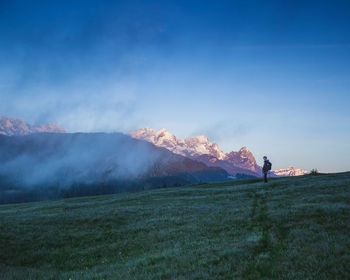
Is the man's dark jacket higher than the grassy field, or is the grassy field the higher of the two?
the man's dark jacket

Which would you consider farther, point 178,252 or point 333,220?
point 333,220

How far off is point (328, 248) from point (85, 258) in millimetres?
15610

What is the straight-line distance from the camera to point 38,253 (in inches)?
818

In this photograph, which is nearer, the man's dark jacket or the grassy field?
the grassy field

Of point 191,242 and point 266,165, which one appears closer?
point 191,242

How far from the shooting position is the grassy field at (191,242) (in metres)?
12.5

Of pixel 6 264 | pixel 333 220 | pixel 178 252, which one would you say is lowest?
pixel 6 264

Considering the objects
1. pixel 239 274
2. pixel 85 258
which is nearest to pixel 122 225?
pixel 85 258

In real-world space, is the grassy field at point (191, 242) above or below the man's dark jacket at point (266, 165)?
below

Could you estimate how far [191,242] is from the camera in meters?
18.4

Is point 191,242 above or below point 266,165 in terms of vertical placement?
below

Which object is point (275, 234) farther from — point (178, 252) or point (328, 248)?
point (178, 252)

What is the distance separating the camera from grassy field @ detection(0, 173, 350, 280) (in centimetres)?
1254

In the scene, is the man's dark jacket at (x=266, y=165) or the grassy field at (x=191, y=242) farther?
the man's dark jacket at (x=266, y=165)
